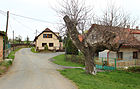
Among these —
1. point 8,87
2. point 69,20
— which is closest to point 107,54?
point 69,20

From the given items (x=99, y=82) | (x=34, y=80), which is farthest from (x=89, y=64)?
(x=34, y=80)

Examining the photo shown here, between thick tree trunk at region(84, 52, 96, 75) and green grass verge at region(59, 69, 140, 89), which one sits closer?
green grass verge at region(59, 69, 140, 89)

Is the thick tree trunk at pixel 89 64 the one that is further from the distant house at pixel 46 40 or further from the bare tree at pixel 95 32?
the distant house at pixel 46 40

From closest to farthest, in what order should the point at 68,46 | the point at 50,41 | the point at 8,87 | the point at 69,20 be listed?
1. the point at 8,87
2. the point at 69,20
3. the point at 68,46
4. the point at 50,41

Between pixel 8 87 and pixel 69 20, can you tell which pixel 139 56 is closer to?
pixel 69 20

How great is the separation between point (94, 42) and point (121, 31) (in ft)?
6.75

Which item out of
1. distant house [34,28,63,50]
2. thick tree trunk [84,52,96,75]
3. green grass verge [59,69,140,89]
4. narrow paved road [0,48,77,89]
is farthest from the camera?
distant house [34,28,63,50]

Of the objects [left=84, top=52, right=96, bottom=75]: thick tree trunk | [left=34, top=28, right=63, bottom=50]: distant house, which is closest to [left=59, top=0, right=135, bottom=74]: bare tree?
[left=84, top=52, right=96, bottom=75]: thick tree trunk

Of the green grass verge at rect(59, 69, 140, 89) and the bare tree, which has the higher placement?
the bare tree

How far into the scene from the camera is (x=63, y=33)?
1215 cm

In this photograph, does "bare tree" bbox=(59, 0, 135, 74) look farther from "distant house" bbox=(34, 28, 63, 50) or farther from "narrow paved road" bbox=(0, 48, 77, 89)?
"distant house" bbox=(34, 28, 63, 50)

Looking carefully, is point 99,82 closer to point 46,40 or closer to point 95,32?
point 95,32

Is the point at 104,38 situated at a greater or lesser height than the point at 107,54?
greater

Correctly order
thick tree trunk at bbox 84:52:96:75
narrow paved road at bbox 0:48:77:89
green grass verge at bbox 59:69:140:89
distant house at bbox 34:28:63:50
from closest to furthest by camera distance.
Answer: narrow paved road at bbox 0:48:77:89, green grass verge at bbox 59:69:140:89, thick tree trunk at bbox 84:52:96:75, distant house at bbox 34:28:63:50
